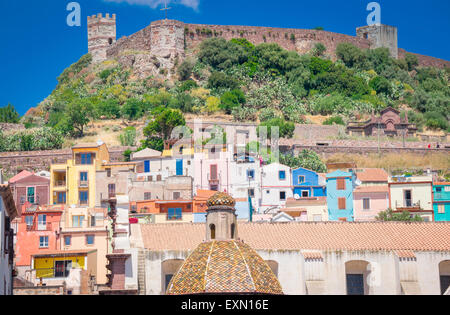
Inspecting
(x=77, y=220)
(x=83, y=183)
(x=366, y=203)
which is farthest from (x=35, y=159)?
(x=366, y=203)

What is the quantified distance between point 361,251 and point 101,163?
3044 cm

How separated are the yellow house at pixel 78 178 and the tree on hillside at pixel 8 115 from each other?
121 ft

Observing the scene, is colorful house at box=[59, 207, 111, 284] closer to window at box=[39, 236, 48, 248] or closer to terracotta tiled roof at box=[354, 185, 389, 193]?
window at box=[39, 236, 48, 248]

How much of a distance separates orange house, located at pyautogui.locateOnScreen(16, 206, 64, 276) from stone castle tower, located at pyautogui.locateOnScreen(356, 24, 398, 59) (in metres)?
76.5

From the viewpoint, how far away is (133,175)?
65.1m

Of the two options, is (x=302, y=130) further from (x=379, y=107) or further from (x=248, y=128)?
(x=379, y=107)

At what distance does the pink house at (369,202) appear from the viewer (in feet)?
189

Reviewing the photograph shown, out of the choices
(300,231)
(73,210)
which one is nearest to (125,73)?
(73,210)

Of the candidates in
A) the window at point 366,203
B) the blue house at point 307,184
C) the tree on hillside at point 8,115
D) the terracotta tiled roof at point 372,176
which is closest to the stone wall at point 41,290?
the window at point 366,203

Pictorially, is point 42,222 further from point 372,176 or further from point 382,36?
point 382,36

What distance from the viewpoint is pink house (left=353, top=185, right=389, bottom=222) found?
5756cm

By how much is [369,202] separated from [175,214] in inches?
462

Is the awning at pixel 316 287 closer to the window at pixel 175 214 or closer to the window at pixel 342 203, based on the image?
the window at pixel 175 214
